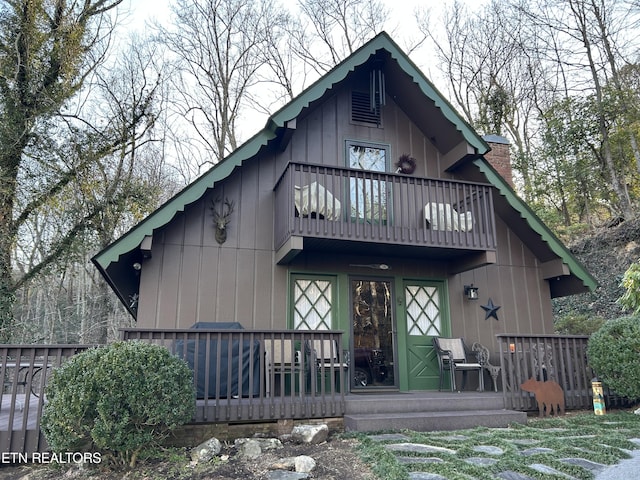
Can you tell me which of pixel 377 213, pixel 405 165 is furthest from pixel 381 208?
pixel 405 165

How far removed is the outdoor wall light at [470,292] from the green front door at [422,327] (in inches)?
16.3

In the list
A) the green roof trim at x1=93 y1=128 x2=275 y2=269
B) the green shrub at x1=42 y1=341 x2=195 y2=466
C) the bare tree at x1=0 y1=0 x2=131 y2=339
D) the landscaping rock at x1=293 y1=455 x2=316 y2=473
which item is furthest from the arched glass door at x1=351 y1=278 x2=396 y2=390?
the bare tree at x1=0 y1=0 x2=131 y2=339

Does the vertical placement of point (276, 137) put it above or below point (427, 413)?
above

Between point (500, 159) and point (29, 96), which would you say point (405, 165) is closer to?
point (500, 159)

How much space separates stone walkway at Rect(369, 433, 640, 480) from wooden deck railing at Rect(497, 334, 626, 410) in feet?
4.68

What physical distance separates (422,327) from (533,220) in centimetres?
274

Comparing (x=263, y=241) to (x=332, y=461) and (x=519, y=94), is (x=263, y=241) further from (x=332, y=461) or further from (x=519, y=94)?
(x=519, y=94)

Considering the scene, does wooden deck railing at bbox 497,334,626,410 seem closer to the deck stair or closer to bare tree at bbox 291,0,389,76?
the deck stair

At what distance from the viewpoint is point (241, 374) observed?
543 centimetres

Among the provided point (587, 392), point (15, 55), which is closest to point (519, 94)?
point (587, 392)

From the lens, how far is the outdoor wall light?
8281 millimetres

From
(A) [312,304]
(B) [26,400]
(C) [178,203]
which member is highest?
(C) [178,203]

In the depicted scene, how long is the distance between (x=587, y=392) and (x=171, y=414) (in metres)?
5.72

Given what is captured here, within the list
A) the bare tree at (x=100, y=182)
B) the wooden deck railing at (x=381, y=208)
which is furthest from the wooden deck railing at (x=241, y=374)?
the bare tree at (x=100, y=182)
